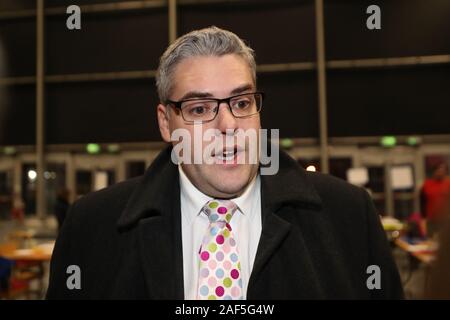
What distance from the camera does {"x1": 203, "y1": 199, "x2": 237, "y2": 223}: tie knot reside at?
4.36ft

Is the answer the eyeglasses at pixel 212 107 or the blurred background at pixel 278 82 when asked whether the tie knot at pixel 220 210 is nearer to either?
the eyeglasses at pixel 212 107

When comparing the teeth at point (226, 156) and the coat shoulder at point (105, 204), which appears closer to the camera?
the teeth at point (226, 156)

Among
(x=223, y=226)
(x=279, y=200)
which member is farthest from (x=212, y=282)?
(x=279, y=200)

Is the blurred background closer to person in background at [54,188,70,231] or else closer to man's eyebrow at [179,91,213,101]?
person in background at [54,188,70,231]

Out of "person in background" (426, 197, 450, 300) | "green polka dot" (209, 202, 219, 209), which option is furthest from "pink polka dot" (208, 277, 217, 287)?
"person in background" (426, 197, 450, 300)

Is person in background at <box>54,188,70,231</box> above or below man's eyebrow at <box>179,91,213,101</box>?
below

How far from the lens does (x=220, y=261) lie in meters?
1.25

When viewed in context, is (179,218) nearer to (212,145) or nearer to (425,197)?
(212,145)

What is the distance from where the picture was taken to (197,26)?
233 inches

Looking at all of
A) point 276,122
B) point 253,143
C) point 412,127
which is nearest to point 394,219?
point 412,127

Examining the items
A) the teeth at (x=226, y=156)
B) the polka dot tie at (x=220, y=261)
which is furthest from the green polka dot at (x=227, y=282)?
the teeth at (x=226, y=156)

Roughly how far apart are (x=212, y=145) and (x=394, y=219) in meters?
5.36

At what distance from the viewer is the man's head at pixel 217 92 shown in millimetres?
1294

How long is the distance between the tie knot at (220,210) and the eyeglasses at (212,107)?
236 mm
